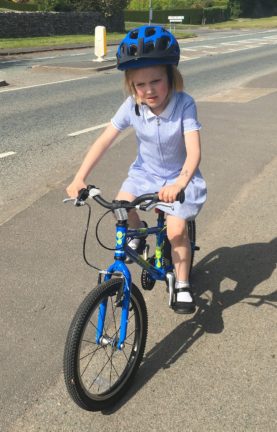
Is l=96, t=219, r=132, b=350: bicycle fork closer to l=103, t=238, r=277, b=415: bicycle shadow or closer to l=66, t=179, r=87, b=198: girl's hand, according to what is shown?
l=66, t=179, r=87, b=198: girl's hand

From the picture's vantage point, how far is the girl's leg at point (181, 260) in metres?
2.88

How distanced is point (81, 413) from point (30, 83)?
13.0 meters

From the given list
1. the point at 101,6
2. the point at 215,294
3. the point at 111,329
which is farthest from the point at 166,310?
the point at 101,6

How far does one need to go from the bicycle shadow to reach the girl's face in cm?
147

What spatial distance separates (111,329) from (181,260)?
0.61 metres

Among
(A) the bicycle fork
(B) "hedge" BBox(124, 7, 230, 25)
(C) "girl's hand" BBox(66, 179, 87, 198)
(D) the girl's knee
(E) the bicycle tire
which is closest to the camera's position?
(E) the bicycle tire

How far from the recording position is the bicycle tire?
7.50ft

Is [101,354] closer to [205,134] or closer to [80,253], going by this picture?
[80,253]

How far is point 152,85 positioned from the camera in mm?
2625

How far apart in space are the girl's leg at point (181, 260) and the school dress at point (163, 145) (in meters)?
0.08

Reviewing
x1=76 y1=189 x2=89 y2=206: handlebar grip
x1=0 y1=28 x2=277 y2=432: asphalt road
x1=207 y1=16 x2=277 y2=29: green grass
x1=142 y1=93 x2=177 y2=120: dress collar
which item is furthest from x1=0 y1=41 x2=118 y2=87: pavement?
x1=207 y1=16 x2=277 y2=29: green grass

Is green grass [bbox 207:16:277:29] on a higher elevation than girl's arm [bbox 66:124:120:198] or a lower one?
lower

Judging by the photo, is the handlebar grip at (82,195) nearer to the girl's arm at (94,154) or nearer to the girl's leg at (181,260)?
the girl's arm at (94,154)

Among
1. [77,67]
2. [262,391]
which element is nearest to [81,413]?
[262,391]
